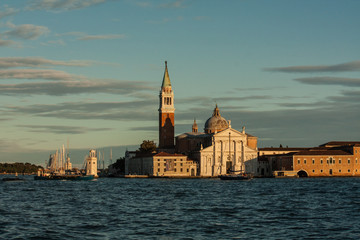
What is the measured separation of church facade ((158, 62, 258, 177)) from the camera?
126 m

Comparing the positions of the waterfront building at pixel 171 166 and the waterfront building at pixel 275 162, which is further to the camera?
the waterfront building at pixel 171 166

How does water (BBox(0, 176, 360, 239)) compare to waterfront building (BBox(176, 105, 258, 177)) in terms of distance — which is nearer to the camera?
water (BBox(0, 176, 360, 239))

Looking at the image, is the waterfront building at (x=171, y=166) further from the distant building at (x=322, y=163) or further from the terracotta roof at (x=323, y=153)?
the terracotta roof at (x=323, y=153)

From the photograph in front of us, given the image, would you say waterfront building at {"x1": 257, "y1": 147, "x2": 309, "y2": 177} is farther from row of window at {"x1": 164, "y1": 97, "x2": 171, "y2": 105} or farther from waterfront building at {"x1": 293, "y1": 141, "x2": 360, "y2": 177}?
row of window at {"x1": 164, "y1": 97, "x2": 171, "y2": 105}

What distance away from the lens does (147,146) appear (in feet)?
472

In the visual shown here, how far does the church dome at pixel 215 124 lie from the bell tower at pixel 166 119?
7509 mm

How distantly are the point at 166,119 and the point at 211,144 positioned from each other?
15913mm

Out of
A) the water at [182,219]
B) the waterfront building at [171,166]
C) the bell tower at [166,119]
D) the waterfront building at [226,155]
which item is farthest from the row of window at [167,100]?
the water at [182,219]

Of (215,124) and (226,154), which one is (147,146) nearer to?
(215,124)

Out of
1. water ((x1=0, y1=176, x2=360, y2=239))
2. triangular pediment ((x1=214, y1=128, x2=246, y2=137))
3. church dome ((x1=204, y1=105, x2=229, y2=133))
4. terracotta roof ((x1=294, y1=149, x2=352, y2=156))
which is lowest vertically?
water ((x1=0, y1=176, x2=360, y2=239))

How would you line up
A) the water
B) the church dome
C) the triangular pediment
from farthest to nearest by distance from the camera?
1. the church dome
2. the triangular pediment
3. the water

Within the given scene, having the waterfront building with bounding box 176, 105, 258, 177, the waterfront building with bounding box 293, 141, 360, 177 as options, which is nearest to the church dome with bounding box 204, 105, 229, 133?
the waterfront building with bounding box 176, 105, 258, 177

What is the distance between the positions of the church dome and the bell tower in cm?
751

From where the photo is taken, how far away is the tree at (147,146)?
143125 millimetres
